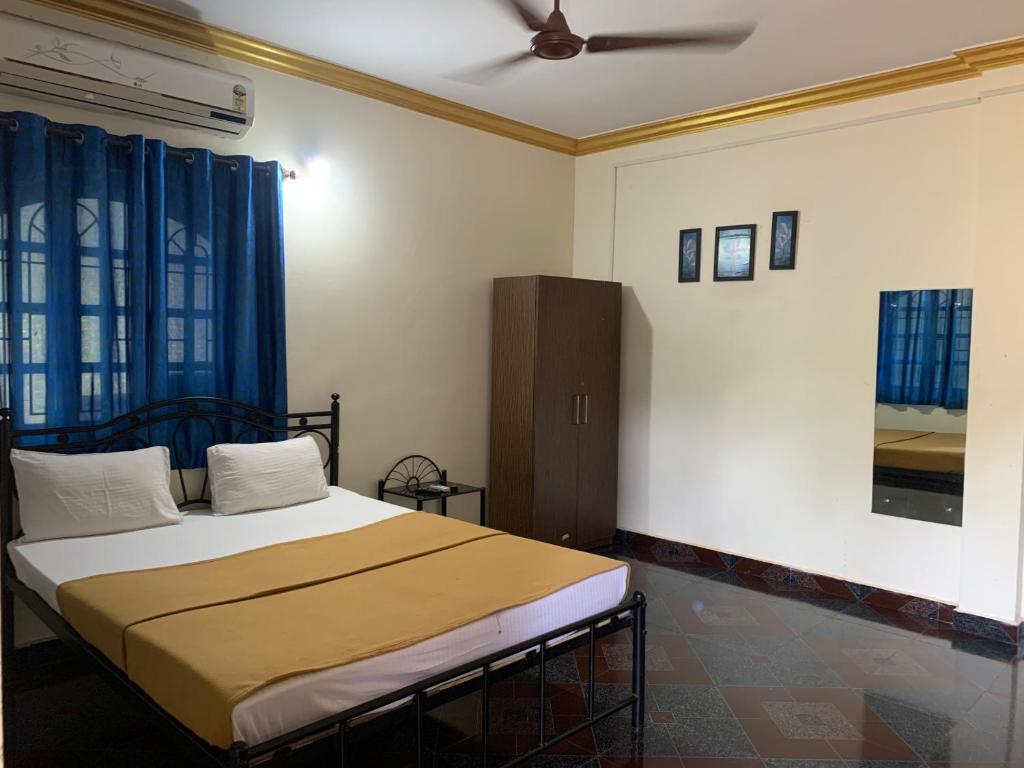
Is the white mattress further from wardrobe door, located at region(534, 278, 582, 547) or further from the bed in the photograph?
the bed

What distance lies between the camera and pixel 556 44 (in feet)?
9.02

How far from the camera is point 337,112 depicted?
168 inches

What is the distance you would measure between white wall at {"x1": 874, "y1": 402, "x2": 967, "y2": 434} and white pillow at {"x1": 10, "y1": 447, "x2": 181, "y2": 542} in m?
3.60

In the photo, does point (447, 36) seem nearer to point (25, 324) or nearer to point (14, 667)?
point (25, 324)

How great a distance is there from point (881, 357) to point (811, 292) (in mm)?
557

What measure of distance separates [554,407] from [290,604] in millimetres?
2727

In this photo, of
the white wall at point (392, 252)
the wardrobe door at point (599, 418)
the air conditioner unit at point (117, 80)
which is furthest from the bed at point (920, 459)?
the air conditioner unit at point (117, 80)

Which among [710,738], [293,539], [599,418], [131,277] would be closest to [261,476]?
[293,539]

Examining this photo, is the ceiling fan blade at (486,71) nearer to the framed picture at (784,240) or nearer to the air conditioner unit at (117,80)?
the air conditioner unit at (117,80)

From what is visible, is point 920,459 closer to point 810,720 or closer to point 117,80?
point 810,720

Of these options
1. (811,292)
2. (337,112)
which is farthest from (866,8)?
(337,112)

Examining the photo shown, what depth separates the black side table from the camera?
4.52 m

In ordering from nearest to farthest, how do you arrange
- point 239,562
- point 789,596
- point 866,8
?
point 239,562, point 866,8, point 789,596

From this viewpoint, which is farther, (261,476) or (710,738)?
(261,476)
